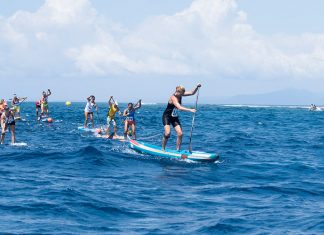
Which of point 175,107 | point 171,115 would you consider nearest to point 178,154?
point 171,115

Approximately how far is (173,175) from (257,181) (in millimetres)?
2428

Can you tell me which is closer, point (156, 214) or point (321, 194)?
point (156, 214)

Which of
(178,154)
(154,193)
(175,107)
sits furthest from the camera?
(178,154)

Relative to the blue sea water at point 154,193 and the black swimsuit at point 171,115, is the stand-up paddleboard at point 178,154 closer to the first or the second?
the blue sea water at point 154,193

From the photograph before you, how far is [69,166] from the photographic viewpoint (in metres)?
15.5

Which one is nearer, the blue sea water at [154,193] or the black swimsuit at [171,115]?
the blue sea water at [154,193]

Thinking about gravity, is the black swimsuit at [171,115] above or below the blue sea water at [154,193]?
above

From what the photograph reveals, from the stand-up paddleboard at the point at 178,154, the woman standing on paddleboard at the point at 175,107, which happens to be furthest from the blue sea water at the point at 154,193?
the woman standing on paddleboard at the point at 175,107

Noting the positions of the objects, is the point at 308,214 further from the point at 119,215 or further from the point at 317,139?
the point at 317,139

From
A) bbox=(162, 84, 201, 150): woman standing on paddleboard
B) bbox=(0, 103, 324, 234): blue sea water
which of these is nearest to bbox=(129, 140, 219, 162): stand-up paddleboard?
bbox=(0, 103, 324, 234): blue sea water

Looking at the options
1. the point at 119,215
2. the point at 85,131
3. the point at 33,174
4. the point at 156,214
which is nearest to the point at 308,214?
the point at 156,214

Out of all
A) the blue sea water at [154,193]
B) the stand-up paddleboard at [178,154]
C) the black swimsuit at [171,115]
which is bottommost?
the blue sea water at [154,193]

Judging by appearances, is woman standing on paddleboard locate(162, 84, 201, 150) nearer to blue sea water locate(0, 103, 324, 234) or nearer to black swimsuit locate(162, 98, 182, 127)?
black swimsuit locate(162, 98, 182, 127)

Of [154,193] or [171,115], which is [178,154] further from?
[154,193]
